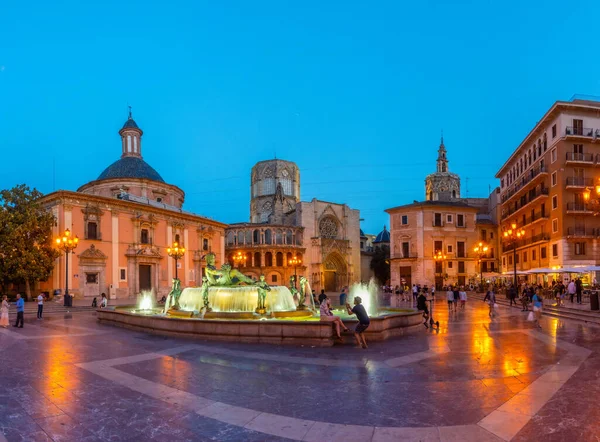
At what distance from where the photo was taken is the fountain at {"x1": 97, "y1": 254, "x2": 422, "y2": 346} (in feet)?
38.3

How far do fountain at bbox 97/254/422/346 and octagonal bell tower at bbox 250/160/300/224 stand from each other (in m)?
54.7

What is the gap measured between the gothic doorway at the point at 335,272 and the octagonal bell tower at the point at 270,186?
484 inches

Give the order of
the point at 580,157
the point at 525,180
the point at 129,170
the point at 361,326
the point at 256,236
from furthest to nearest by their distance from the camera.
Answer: the point at 256,236 → the point at 129,170 → the point at 525,180 → the point at 580,157 → the point at 361,326

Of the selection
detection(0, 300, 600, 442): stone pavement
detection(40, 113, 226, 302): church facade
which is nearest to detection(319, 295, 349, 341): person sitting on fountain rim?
detection(0, 300, 600, 442): stone pavement

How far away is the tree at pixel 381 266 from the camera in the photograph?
70375 millimetres

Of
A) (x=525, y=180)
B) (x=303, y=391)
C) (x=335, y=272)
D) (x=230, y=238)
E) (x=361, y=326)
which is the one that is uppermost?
(x=525, y=180)

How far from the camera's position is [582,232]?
34781 millimetres

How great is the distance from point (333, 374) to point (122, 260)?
34.9 metres

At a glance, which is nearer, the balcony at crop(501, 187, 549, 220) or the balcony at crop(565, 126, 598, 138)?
the balcony at crop(565, 126, 598, 138)

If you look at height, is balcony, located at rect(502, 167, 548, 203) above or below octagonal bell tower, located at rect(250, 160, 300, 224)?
below

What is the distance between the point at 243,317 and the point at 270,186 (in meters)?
60.5

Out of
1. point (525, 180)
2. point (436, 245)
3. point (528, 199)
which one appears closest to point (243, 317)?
point (528, 199)

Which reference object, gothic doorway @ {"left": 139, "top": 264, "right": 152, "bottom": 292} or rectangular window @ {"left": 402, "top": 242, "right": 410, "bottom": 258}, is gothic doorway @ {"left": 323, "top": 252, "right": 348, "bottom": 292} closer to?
rectangular window @ {"left": 402, "top": 242, "right": 410, "bottom": 258}

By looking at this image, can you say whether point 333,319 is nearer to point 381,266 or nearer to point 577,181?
point 577,181
